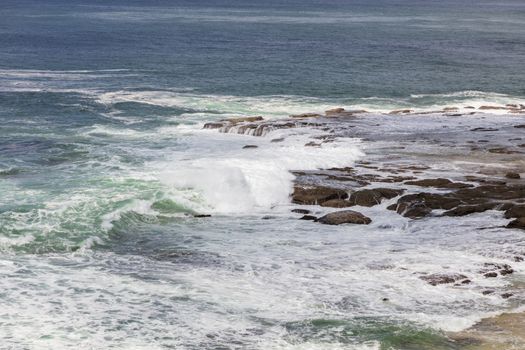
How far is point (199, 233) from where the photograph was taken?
2762cm

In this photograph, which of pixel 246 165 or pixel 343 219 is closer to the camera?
pixel 343 219

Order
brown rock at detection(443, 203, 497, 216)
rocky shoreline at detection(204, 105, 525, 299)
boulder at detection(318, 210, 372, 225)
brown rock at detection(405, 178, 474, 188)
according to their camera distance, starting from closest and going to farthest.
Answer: boulder at detection(318, 210, 372, 225) < brown rock at detection(443, 203, 497, 216) < rocky shoreline at detection(204, 105, 525, 299) < brown rock at detection(405, 178, 474, 188)

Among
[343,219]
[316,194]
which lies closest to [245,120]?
[316,194]

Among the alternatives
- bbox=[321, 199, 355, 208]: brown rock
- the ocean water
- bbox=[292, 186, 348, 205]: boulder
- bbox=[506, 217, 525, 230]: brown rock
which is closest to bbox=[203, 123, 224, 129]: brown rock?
the ocean water

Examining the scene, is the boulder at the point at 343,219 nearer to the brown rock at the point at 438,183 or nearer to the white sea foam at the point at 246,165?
the white sea foam at the point at 246,165

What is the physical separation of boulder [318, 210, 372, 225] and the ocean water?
0.45 meters

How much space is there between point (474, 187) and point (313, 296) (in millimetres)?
12871

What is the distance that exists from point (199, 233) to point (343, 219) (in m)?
5.14

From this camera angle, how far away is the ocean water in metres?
19.8

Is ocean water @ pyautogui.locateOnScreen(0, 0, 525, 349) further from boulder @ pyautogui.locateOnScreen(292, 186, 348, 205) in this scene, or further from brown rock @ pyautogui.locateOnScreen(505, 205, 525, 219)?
boulder @ pyautogui.locateOnScreen(292, 186, 348, 205)

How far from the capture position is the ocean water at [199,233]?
19.8 meters

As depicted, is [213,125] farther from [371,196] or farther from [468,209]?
[468,209]

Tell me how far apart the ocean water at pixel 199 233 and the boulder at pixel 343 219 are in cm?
45

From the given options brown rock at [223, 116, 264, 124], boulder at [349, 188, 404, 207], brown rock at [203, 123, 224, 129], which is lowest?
brown rock at [203, 123, 224, 129]
